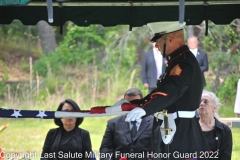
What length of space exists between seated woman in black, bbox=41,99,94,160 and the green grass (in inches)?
33.1

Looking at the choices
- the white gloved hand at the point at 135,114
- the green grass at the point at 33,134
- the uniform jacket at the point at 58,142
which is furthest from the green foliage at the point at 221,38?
the white gloved hand at the point at 135,114

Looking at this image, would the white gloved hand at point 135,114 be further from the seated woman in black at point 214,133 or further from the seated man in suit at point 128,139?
the seated man in suit at point 128,139

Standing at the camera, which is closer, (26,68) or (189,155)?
(189,155)

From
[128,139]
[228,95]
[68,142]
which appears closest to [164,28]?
[128,139]

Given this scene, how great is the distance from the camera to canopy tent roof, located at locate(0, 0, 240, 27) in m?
6.77

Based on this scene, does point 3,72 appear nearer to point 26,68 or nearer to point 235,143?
point 26,68

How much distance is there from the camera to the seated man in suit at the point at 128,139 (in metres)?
6.71

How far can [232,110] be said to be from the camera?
10.7 m

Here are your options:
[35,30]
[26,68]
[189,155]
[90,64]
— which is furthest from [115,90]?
[189,155]

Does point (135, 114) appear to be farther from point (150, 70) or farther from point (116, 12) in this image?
point (150, 70)

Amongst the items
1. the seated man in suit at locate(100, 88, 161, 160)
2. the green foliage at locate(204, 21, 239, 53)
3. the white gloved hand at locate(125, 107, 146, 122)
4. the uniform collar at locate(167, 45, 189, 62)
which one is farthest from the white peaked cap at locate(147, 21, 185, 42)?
the green foliage at locate(204, 21, 239, 53)

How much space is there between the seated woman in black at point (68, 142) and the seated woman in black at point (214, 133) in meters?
1.19

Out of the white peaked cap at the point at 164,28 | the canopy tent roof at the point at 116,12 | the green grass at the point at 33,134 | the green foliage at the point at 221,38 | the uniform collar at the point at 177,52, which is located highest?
the green foliage at the point at 221,38

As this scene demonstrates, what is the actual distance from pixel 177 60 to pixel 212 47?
29.3ft
